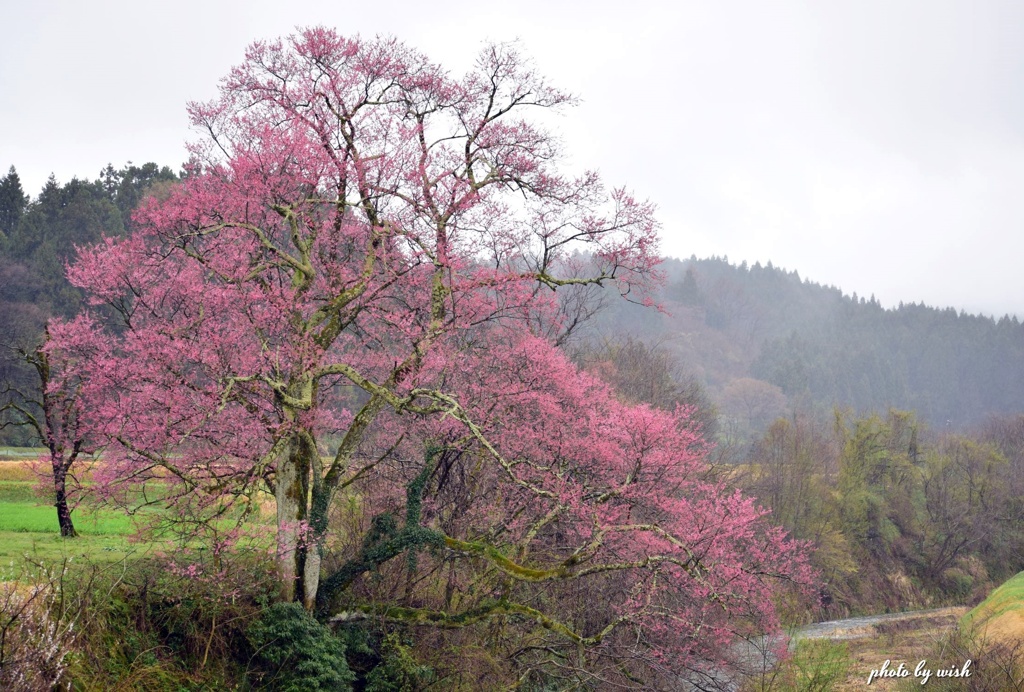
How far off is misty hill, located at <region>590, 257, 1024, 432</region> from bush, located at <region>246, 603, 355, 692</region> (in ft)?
273

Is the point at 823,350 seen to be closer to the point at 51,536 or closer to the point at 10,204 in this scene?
the point at 10,204

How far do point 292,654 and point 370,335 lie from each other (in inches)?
191

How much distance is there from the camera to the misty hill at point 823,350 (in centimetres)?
10631

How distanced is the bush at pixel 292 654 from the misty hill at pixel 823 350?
83155mm

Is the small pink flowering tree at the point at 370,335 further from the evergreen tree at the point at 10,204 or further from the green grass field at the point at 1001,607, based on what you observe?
the evergreen tree at the point at 10,204

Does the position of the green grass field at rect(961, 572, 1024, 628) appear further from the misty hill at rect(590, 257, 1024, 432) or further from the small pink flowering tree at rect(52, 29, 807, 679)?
the misty hill at rect(590, 257, 1024, 432)

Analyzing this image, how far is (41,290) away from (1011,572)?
48.2 m

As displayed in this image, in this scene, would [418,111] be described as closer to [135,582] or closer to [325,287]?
[325,287]

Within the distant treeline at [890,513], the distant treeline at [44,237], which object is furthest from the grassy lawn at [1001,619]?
the distant treeline at [44,237]

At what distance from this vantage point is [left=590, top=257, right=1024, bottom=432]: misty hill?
106312 millimetres

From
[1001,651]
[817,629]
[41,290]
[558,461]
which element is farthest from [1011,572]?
[41,290]

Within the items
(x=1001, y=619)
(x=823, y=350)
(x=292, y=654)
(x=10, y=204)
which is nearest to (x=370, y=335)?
(x=292, y=654)

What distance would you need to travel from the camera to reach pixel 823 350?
129m

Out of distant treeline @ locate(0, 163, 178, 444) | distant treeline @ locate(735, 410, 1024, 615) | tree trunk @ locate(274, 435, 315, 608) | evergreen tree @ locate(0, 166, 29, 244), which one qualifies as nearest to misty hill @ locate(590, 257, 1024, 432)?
distant treeline @ locate(735, 410, 1024, 615)
